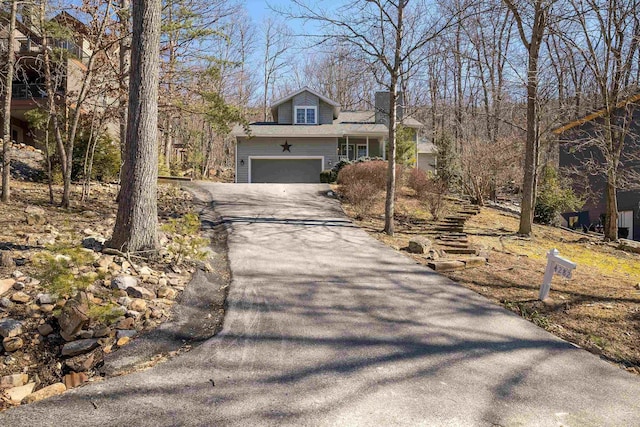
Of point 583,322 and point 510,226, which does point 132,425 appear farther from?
point 510,226

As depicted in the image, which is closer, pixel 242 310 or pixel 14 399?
pixel 14 399

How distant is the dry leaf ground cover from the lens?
16.2ft

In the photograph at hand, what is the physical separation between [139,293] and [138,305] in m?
0.28

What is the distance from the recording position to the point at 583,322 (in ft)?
17.3

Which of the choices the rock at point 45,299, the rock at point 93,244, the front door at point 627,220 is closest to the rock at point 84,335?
the rock at point 45,299

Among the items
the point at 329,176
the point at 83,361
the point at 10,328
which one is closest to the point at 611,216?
the point at 329,176

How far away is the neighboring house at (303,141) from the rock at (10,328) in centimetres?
2032

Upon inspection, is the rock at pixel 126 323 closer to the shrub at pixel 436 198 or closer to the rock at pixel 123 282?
the rock at pixel 123 282

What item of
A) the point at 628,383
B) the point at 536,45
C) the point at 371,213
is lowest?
the point at 628,383

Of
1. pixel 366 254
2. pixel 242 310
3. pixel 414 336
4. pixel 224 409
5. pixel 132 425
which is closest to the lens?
pixel 132 425

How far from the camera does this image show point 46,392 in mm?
3084

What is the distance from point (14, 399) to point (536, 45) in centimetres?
1372

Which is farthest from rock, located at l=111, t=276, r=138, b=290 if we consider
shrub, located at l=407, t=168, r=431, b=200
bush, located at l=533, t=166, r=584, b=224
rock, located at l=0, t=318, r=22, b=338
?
bush, located at l=533, t=166, r=584, b=224

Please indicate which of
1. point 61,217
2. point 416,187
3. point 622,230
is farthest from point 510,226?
point 61,217
